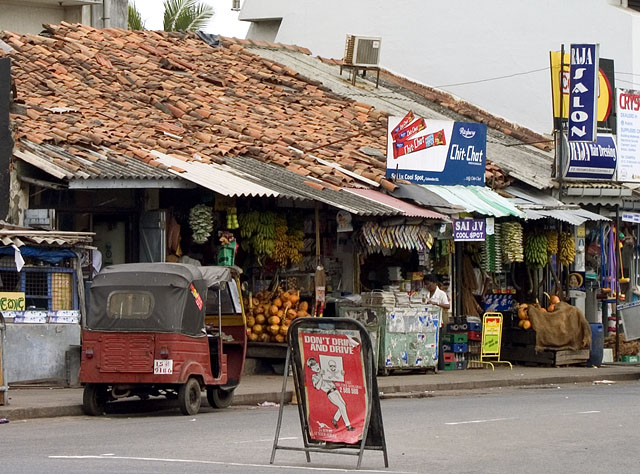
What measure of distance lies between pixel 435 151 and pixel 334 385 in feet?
48.4

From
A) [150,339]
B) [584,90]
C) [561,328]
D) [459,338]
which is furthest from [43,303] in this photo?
[584,90]

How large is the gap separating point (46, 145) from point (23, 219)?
1376 millimetres

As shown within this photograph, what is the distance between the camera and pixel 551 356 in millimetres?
27250

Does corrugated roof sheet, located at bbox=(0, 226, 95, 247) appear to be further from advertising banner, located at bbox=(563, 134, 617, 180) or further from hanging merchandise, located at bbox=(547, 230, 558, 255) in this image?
advertising banner, located at bbox=(563, 134, 617, 180)

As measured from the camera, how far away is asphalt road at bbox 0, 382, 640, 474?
11711 millimetres

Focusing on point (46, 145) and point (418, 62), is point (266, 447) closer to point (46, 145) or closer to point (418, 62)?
point (46, 145)

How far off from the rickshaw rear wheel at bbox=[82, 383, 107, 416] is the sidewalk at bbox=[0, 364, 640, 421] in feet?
0.89

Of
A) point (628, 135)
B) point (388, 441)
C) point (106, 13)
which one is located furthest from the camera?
point (106, 13)

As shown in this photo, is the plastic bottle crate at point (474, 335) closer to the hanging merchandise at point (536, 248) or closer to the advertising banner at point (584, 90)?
the hanging merchandise at point (536, 248)

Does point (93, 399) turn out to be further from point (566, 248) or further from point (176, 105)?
point (566, 248)

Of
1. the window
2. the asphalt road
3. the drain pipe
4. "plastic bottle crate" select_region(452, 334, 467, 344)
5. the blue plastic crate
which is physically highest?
the drain pipe

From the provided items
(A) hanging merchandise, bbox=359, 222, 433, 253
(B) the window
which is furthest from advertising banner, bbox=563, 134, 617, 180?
(B) the window

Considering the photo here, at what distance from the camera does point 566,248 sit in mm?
28219

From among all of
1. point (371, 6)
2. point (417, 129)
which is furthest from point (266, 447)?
point (371, 6)
